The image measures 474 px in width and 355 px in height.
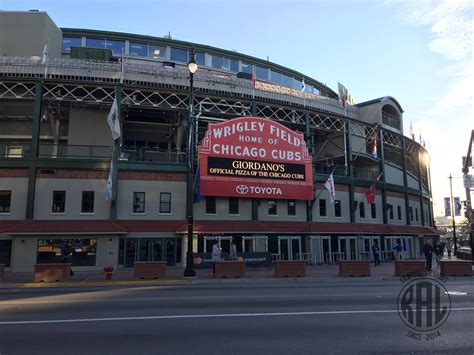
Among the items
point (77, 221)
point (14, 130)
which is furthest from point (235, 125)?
point (14, 130)

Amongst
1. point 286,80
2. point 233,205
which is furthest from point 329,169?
point 286,80

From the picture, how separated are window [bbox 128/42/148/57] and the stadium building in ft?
22.9

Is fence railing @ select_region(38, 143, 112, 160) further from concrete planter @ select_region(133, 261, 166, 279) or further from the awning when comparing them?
concrete planter @ select_region(133, 261, 166, 279)

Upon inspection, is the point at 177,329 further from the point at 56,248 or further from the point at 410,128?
the point at 410,128

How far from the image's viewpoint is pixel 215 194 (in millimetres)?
29562

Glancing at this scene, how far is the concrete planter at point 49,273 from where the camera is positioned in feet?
64.7

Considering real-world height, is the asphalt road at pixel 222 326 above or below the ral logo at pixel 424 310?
below

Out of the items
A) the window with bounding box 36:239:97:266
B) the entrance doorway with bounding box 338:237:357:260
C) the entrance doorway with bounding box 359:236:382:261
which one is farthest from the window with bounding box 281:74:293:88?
the window with bounding box 36:239:97:266

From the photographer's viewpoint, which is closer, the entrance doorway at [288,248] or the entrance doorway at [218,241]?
the entrance doorway at [218,241]

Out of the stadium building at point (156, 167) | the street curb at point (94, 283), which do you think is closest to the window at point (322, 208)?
the stadium building at point (156, 167)

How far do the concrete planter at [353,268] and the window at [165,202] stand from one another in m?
13.1

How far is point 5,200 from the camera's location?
88.9ft

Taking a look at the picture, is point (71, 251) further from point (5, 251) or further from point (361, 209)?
point (361, 209)

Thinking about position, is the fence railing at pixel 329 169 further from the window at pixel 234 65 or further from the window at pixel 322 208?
the window at pixel 234 65
